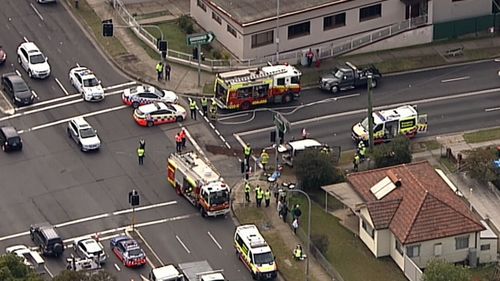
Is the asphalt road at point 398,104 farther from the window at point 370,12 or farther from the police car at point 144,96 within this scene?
the window at point 370,12

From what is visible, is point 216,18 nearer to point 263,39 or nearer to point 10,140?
point 263,39

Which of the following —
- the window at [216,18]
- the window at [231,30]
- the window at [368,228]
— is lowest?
the window at [368,228]

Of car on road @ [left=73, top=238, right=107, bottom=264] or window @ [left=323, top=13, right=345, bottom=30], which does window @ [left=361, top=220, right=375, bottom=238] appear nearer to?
car on road @ [left=73, top=238, right=107, bottom=264]

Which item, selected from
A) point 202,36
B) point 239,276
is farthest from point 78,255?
point 202,36

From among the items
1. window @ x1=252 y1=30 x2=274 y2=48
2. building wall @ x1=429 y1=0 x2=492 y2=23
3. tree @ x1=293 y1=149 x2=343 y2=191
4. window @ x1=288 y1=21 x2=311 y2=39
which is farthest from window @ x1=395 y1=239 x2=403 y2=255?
building wall @ x1=429 y1=0 x2=492 y2=23

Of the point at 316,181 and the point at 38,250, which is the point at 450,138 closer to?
the point at 316,181

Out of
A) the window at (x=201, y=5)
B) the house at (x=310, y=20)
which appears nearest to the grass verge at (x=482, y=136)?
the house at (x=310, y=20)
